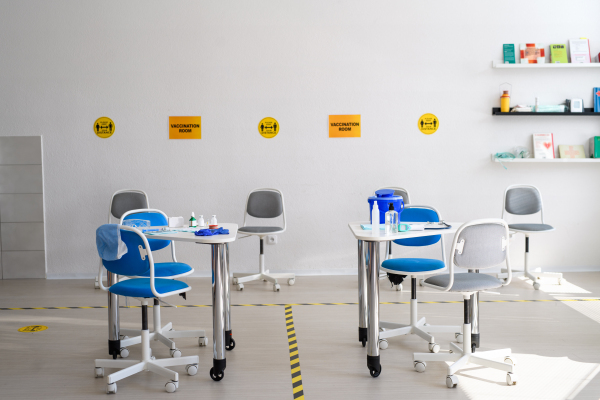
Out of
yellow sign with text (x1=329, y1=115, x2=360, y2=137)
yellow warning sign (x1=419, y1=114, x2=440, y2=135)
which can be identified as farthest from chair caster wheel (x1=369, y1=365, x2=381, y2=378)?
yellow warning sign (x1=419, y1=114, x2=440, y2=135)

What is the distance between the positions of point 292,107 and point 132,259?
11.1 ft

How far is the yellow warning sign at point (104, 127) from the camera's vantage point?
5691 mm

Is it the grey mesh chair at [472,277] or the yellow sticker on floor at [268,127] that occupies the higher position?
the yellow sticker on floor at [268,127]

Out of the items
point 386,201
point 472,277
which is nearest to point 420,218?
point 386,201

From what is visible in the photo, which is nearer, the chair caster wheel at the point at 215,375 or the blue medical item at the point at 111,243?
the blue medical item at the point at 111,243

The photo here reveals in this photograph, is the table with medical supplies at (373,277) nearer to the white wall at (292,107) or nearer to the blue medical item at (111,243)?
the blue medical item at (111,243)

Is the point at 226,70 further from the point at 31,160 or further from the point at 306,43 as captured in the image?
the point at 31,160

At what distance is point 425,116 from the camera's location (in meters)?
5.76

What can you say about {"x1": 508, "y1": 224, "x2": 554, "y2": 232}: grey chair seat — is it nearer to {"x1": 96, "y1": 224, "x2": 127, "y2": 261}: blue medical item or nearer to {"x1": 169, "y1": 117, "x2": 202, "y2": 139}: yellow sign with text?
{"x1": 169, "y1": 117, "x2": 202, "y2": 139}: yellow sign with text

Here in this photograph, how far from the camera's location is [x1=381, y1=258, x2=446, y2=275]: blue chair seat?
125 inches

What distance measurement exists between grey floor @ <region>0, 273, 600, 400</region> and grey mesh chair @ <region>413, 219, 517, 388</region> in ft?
0.31

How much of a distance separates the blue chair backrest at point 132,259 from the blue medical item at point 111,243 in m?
0.03

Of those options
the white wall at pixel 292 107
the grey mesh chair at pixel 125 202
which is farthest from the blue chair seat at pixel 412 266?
the grey mesh chair at pixel 125 202

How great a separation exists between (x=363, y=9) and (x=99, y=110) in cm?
322
